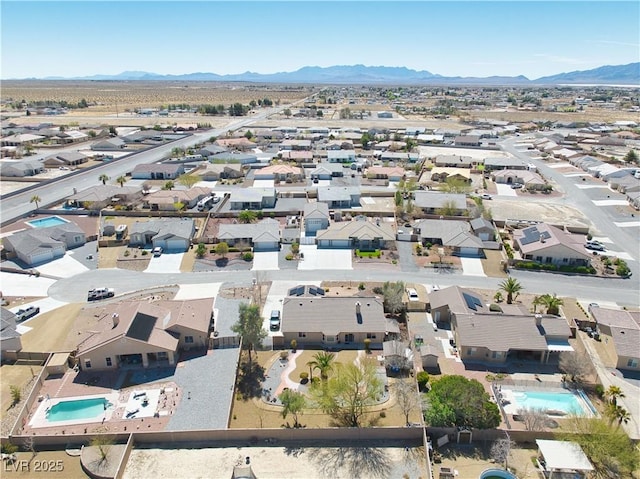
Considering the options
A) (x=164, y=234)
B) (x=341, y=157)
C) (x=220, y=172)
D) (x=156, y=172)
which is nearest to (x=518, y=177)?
(x=341, y=157)

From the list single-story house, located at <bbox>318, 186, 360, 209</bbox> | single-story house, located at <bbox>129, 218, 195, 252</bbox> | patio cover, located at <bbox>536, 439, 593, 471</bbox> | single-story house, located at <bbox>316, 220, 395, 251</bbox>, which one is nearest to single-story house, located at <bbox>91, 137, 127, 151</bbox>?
single-story house, located at <bbox>129, 218, 195, 252</bbox>

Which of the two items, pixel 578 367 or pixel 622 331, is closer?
pixel 578 367

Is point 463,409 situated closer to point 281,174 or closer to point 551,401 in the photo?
point 551,401

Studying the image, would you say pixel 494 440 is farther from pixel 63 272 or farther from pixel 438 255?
pixel 63 272

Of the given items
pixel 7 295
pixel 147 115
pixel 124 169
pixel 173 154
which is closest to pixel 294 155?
pixel 173 154

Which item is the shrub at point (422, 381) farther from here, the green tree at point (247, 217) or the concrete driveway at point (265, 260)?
the green tree at point (247, 217)
